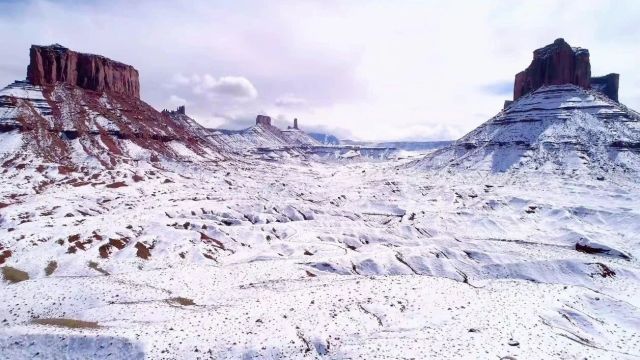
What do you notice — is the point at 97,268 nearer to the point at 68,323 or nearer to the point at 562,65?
the point at 68,323

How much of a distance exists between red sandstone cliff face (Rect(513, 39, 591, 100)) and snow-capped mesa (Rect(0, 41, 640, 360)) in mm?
6898

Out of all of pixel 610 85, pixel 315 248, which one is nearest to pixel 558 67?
pixel 610 85

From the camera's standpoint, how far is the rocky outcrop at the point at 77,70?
127750mm

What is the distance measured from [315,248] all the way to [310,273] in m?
9.76

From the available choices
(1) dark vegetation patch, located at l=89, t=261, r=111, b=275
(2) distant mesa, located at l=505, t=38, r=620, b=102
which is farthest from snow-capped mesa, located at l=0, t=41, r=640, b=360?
(2) distant mesa, located at l=505, t=38, r=620, b=102

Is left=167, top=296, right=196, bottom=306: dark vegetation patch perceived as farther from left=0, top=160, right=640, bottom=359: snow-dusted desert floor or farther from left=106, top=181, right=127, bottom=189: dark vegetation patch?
left=106, top=181, right=127, bottom=189: dark vegetation patch

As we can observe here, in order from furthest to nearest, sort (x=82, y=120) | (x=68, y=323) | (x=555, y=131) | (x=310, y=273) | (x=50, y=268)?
(x=82, y=120) < (x=555, y=131) < (x=310, y=273) < (x=50, y=268) < (x=68, y=323)

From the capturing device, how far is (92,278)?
130 feet

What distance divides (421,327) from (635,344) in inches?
608

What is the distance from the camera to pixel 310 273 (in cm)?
4550

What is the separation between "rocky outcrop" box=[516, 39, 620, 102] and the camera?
133 meters

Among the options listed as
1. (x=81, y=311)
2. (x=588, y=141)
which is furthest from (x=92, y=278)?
(x=588, y=141)

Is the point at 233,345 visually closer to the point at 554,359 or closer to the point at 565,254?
the point at 554,359

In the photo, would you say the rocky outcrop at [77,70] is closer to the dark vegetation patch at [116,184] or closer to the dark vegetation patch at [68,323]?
the dark vegetation patch at [116,184]
